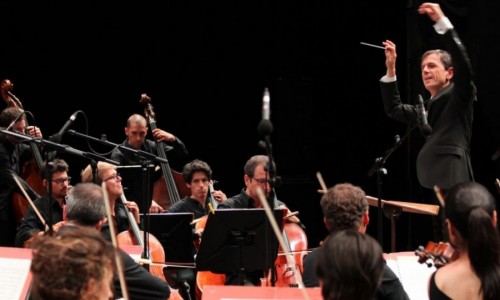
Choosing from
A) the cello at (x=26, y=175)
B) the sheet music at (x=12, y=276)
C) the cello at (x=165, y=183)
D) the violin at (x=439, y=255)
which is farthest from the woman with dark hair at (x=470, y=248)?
the cello at (x=26, y=175)

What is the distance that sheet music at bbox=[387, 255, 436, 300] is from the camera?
11.8ft

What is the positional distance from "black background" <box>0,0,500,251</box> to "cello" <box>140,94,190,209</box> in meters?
1.22

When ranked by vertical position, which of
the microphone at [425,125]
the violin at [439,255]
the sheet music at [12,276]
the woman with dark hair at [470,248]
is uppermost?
the microphone at [425,125]

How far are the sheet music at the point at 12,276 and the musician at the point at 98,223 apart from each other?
22 centimetres

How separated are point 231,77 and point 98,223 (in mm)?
4458

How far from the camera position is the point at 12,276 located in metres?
3.34

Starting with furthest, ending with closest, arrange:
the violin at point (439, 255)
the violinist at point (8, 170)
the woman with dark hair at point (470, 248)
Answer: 1. the violinist at point (8, 170)
2. the violin at point (439, 255)
3. the woman with dark hair at point (470, 248)

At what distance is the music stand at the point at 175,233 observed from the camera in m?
4.97

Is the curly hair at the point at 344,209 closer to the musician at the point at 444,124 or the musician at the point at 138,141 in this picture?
the musician at the point at 444,124

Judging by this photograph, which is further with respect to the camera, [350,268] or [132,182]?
[132,182]

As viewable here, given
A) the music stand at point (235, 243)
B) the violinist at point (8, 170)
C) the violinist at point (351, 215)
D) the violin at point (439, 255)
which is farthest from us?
the violinist at point (8, 170)

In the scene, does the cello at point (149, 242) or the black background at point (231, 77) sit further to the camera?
the black background at point (231, 77)

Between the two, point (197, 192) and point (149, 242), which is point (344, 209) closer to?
point (149, 242)

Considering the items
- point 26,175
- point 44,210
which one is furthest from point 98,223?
point 26,175
